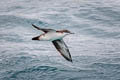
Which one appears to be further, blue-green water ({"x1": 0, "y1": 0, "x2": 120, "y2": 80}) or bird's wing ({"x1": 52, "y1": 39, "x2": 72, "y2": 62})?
blue-green water ({"x1": 0, "y1": 0, "x2": 120, "y2": 80})

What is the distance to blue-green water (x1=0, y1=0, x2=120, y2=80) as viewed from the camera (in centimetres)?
1675

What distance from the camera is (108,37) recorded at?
70.1 feet

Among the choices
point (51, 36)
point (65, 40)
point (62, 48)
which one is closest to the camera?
point (51, 36)

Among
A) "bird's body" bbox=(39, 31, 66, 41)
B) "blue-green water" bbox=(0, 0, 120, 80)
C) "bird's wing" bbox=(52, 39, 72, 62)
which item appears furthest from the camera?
"blue-green water" bbox=(0, 0, 120, 80)

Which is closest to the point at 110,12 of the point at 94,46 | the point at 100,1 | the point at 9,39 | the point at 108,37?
the point at 100,1

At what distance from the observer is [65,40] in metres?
21.0

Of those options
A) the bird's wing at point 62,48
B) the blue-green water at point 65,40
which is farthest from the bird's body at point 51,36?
the blue-green water at point 65,40

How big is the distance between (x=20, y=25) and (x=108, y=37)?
654 centimetres

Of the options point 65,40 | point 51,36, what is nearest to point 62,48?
point 51,36

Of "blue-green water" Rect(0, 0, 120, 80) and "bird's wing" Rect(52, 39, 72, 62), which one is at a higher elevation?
"bird's wing" Rect(52, 39, 72, 62)

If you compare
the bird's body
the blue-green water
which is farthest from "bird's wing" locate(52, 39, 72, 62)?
the blue-green water

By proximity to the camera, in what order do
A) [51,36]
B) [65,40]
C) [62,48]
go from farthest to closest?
[65,40] → [62,48] → [51,36]

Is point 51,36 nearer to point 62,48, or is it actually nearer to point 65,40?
point 62,48

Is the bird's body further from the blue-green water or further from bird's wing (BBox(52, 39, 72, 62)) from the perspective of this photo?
the blue-green water
